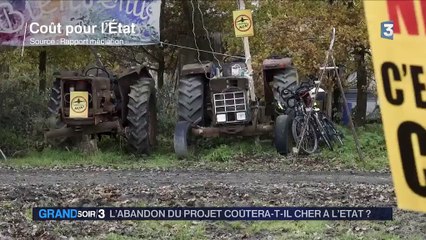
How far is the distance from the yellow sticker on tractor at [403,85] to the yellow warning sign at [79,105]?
1221 cm

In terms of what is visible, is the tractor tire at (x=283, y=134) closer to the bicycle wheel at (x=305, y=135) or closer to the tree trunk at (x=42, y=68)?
the bicycle wheel at (x=305, y=135)

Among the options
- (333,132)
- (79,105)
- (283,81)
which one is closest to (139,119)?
(79,105)

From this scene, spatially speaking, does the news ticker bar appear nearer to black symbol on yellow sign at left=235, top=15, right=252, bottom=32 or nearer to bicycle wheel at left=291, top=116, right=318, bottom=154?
bicycle wheel at left=291, top=116, right=318, bottom=154

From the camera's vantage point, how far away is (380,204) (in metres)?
7.87

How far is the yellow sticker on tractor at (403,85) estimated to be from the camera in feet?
8.42

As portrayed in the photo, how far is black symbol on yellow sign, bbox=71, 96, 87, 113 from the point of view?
14482 millimetres

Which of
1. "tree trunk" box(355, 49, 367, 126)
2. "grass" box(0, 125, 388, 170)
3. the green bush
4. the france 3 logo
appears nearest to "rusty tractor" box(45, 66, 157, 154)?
"grass" box(0, 125, 388, 170)

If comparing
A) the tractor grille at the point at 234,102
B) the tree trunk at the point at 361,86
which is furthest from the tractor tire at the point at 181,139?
the tree trunk at the point at 361,86

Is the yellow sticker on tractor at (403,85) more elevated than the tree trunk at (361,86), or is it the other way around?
the tree trunk at (361,86)

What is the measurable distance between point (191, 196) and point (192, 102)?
22.1 feet

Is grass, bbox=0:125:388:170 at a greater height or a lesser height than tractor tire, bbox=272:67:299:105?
lesser

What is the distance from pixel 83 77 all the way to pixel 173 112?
4.36 m

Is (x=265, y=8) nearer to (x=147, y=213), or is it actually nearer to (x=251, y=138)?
(x=251, y=138)

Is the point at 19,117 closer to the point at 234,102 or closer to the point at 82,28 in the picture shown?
the point at 82,28
